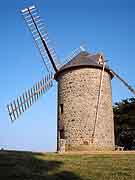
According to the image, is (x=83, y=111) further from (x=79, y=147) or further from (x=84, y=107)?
(x=79, y=147)

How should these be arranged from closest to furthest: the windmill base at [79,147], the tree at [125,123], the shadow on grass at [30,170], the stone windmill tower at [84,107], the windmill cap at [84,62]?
the shadow on grass at [30,170] → the windmill base at [79,147] → the stone windmill tower at [84,107] → the windmill cap at [84,62] → the tree at [125,123]

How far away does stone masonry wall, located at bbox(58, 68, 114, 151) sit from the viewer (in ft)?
71.6

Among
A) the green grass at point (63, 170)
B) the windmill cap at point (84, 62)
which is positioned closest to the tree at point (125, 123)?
the windmill cap at point (84, 62)

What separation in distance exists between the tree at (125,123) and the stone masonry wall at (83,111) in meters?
10.6

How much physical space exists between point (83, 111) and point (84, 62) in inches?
144

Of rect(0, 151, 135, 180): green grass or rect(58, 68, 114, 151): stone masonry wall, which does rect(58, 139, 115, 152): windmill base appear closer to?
rect(58, 68, 114, 151): stone masonry wall

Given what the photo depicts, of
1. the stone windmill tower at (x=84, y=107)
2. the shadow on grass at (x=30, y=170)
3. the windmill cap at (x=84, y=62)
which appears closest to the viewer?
the shadow on grass at (x=30, y=170)

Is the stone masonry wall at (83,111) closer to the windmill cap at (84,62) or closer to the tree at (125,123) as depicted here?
the windmill cap at (84,62)

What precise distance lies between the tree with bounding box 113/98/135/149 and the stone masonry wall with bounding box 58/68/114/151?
10.6 m

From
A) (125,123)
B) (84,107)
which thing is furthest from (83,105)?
(125,123)

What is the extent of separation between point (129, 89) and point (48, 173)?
15161 millimetres

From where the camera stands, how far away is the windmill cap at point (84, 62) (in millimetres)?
23058

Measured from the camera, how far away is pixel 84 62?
23.3m

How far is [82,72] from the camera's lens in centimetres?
2286
